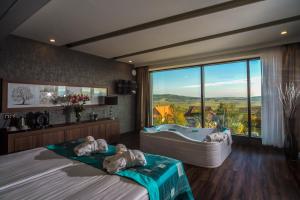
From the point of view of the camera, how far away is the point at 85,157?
1837mm

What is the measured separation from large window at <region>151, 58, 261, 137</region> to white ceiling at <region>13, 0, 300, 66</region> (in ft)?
2.96

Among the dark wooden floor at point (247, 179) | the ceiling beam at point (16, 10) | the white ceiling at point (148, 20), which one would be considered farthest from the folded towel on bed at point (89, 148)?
the white ceiling at point (148, 20)

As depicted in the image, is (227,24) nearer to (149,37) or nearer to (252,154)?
(149,37)

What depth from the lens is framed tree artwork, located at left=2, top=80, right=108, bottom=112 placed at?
116 inches

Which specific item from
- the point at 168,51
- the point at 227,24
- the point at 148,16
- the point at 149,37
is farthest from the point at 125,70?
the point at 227,24

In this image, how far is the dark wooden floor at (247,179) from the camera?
6.66 feet

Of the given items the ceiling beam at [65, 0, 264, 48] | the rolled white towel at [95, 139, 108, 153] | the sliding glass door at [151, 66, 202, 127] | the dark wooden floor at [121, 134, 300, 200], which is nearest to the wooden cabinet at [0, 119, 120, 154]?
the rolled white towel at [95, 139, 108, 153]

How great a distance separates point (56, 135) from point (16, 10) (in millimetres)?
2345

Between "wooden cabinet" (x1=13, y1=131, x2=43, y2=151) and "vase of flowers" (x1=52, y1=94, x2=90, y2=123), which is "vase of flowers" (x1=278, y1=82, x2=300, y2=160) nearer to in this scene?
"vase of flowers" (x1=52, y1=94, x2=90, y2=123)

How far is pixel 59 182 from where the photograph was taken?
51.2 inches

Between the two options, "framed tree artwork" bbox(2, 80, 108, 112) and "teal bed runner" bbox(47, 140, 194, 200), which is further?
"framed tree artwork" bbox(2, 80, 108, 112)

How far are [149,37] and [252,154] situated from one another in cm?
342

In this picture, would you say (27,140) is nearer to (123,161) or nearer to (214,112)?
(123,161)

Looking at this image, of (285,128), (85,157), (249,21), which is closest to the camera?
(85,157)
